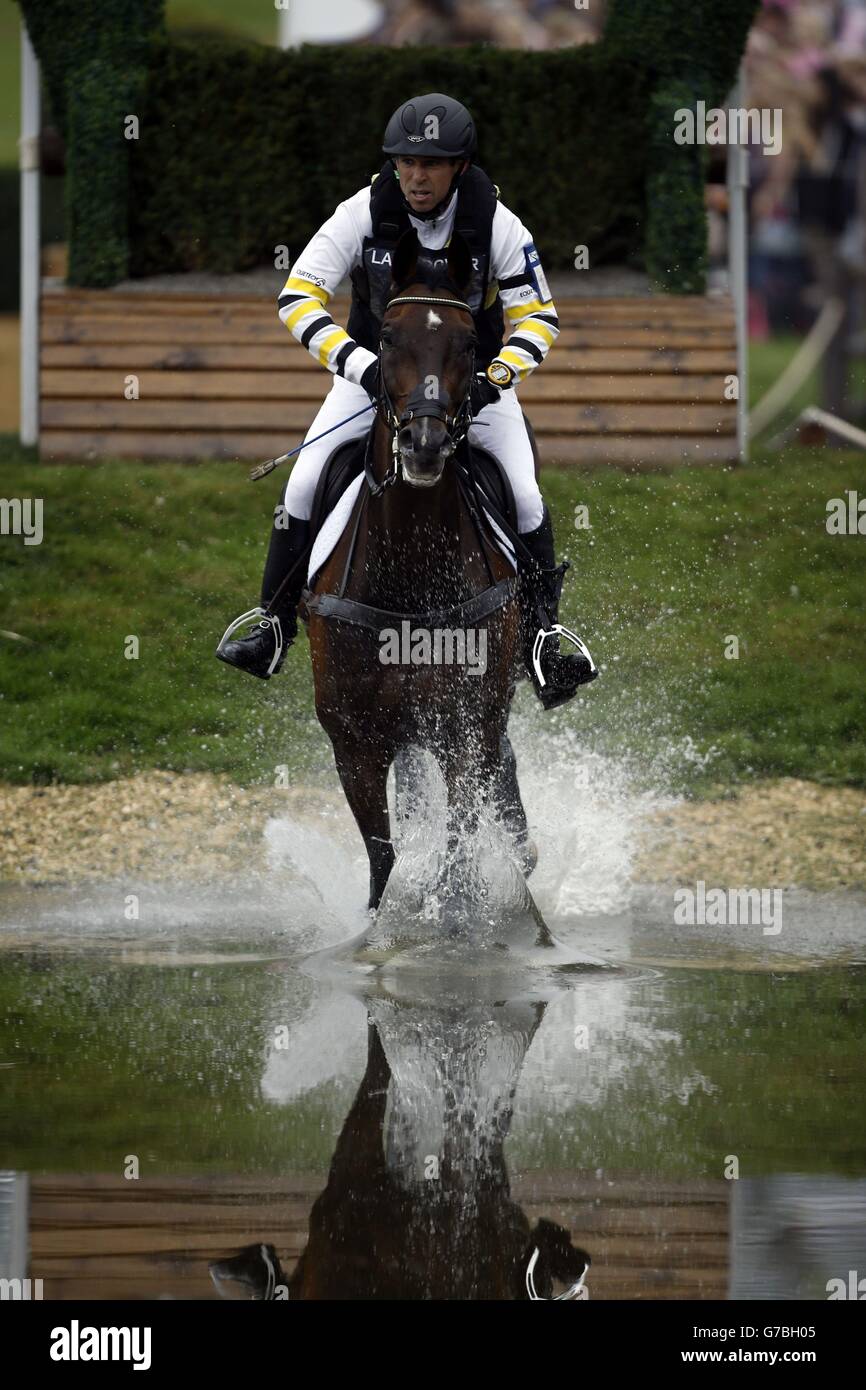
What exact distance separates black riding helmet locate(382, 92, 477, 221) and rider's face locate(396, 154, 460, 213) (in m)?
0.04

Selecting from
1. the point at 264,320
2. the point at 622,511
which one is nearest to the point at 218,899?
the point at 622,511

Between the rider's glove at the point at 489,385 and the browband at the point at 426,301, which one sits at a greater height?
the browband at the point at 426,301

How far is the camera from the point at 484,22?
19.2 meters

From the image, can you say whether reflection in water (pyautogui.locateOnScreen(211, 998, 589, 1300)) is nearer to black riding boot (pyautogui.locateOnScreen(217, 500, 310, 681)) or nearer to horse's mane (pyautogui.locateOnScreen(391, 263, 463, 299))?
black riding boot (pyautogui.locateOnScreen(217, 500, 310, 681))

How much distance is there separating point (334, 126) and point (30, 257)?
2.41 meters

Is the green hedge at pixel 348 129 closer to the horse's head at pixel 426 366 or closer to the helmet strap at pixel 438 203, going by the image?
the helmet strap at pixel 438 203

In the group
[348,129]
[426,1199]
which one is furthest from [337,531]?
[348,129]

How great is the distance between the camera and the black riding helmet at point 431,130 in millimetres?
7141

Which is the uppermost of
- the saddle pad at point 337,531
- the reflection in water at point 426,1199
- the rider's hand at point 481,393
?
the rider's hand at point 481,393

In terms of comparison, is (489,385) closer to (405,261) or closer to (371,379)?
(371,379)

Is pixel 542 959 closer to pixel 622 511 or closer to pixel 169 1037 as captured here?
pixel 169 1037

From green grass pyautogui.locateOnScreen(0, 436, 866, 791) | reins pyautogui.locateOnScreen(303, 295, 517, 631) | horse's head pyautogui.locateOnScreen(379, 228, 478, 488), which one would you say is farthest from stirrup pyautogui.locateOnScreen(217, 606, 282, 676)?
green grass pyautogui.locateOnScreen(0, 436, 866, 791)

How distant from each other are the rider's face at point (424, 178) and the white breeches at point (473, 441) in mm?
906

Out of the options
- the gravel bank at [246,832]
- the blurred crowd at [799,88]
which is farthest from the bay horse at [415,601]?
the blurred crowd at [799,88]
